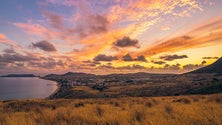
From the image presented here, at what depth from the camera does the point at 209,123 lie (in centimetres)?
648

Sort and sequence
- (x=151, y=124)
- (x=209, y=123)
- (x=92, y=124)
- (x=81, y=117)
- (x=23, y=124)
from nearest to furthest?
(x=151, y=124), (x=209, y=123), (x=23, y=124), (x=92, y=124), (x=81, y=117)

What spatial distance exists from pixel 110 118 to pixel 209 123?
3.62 meters

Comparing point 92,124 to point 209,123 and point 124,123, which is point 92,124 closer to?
point 124,123

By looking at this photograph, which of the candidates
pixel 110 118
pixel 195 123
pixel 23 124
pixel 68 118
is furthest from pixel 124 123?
pixel 23 124

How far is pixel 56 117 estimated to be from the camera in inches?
363

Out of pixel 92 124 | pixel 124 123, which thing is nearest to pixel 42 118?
pixel 92 124

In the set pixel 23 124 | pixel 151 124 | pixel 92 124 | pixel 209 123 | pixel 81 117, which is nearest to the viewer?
pixel 151 124

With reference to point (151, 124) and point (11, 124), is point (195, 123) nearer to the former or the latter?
point (151, 124)

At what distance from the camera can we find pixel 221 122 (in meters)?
6.23

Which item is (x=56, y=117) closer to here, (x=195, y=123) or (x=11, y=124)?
(x=11, y=124)

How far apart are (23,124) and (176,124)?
17.4ft

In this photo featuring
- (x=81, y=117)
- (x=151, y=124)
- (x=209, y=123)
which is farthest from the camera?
(x=81, y=117)

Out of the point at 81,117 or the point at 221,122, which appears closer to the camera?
the point at 221,122

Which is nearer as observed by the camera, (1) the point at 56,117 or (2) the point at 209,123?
(2) the point at 209,123
